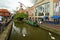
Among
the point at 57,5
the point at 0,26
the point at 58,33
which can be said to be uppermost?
the point at 57,5

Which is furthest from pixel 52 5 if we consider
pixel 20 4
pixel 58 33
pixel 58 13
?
pixel 20 4

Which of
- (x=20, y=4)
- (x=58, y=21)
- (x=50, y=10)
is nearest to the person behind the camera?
(x=58, y=21)

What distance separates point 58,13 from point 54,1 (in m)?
4.80

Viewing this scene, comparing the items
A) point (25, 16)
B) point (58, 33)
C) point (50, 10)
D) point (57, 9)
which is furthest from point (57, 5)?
point (25, 16)

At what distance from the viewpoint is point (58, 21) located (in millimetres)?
44906

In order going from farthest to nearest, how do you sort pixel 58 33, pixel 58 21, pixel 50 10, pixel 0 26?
pixel 50 10
pixel 58 21
pixel 58 33
pixel 0 26

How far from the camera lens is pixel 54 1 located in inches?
1943

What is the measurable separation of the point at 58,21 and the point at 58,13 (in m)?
2.78

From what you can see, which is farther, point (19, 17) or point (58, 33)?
point (19, 17)

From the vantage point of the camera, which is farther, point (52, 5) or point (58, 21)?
point (52, 5)

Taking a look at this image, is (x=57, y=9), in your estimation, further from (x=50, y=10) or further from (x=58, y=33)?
(x=58, y=33)

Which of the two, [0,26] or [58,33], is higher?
[0,26]

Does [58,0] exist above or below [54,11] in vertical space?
above

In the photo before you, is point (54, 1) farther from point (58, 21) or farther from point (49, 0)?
point (58, 21)
